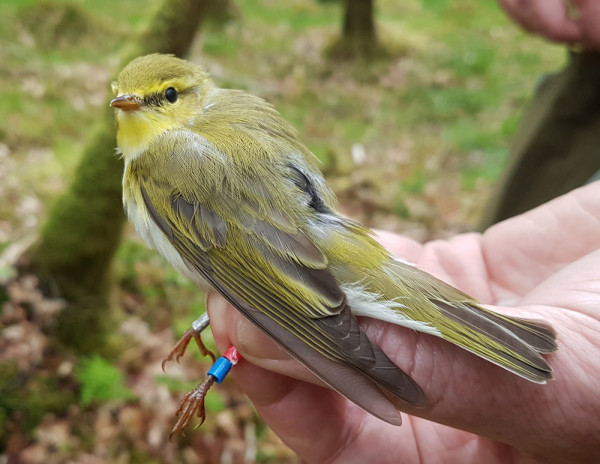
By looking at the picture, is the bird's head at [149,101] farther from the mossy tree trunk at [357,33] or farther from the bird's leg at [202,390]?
the mossy tree trunk at [357,33]

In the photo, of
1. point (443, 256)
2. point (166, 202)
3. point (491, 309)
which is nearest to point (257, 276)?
point (166, 202)

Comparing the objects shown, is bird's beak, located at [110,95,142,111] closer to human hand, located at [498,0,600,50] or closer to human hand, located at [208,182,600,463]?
human hand, located at [208,182,600,463]

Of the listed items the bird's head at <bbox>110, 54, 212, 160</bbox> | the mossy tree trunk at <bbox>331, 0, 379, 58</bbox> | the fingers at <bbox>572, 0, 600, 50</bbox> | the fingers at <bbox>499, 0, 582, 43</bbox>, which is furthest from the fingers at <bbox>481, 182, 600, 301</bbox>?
the mossy tree trunk at <bbox>331, 0, 379, 58</bbox>

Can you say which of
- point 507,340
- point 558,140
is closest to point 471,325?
point 507,340

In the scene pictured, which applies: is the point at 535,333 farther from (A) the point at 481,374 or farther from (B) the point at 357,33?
(B) the point at 357,33

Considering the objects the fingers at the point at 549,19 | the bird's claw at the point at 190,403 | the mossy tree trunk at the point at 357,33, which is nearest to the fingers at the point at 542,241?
the fingers at the point at 549,19

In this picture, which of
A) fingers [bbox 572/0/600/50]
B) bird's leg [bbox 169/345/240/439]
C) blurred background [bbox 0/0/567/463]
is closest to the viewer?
bird's leg [bbox 169/345/240/439]

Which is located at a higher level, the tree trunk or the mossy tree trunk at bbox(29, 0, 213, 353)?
the tree trunk
